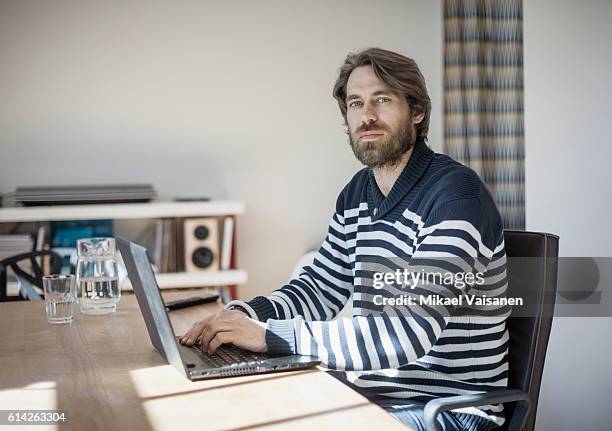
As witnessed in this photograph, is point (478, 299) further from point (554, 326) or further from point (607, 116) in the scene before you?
point (607, 116)

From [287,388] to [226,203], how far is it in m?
2.77

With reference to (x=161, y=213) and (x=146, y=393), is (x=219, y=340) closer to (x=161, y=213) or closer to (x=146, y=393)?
(x=146, y=393)

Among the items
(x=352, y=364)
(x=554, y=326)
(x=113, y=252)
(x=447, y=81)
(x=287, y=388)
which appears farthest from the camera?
(x=447, y=81)

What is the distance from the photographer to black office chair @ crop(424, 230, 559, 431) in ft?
5.69

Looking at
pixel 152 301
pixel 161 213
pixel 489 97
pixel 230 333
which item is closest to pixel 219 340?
pixel 230 333

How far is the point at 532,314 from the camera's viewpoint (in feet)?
5.76

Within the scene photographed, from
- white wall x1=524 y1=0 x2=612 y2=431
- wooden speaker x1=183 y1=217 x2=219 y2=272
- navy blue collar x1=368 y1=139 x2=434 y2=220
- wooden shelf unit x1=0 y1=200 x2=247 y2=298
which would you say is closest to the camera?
navy blue collar x1=368 y1=139 x2=434 y2=220

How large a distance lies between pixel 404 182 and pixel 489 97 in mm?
2609

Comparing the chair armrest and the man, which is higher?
the man

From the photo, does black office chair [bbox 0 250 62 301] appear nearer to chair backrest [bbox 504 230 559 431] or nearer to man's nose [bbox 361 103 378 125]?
man's nose [bbox 361 103 378 125]

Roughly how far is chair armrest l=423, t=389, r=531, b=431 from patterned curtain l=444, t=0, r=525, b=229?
108 inches

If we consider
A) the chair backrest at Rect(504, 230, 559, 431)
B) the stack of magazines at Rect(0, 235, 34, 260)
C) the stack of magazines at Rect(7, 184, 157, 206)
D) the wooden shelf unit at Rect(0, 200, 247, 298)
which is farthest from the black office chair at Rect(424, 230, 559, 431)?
the stack of magazines at Rect(0, 235, 34, 260)

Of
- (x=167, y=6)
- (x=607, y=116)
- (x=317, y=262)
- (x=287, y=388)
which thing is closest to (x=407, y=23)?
(x=167, y=6)

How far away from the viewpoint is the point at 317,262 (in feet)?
7.29
